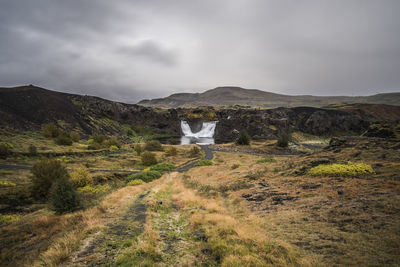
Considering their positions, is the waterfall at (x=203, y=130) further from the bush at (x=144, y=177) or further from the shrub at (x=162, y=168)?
the bush at (x=144, y=177)

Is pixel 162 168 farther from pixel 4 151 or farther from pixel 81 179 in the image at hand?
pixel 4 151

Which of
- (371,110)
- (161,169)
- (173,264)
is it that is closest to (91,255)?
(173,264)

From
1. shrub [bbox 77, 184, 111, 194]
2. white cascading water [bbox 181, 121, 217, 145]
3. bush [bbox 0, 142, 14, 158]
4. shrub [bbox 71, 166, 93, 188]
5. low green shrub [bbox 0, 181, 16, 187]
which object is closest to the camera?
low green shrub [bbox 0, 181, 16, 187]

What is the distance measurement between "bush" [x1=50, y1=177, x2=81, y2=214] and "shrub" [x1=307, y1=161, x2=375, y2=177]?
1700 centimetres

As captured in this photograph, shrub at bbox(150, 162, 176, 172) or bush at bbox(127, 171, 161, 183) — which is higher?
bush at bbox(127, 171, 161, 183)

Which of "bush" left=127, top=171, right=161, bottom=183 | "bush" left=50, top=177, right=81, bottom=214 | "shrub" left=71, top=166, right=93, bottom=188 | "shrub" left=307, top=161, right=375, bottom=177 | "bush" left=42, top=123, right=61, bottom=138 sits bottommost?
"bush" left=127, top=171, right=161, bottom=183

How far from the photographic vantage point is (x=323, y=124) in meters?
93.6

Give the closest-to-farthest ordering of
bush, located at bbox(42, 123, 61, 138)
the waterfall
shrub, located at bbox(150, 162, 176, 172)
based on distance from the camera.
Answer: shrub, located at bbox(150, 162, 176, 172) < bush, located at bbox(42, 123, 61, 138) < the waterfall

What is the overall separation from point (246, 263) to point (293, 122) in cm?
10858

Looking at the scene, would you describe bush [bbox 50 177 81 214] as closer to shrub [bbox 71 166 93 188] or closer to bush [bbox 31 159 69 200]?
bush [bbox 31 159 69 200]

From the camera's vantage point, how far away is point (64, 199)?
35.9 feet

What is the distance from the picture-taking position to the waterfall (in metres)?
106

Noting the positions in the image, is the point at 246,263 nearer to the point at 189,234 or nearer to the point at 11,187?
the point at 189,234

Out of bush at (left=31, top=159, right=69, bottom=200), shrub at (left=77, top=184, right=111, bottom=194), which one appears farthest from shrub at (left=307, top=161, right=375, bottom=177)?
bush at (left=31, top=159, right=69, bottom=200)
